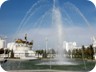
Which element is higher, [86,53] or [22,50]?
[22,50]

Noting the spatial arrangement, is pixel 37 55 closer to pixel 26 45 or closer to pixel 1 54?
pixel 26 45

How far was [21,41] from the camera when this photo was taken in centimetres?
3494

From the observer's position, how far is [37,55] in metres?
38.5

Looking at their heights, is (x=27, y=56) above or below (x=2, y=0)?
below

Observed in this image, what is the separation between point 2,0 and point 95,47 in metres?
22.8

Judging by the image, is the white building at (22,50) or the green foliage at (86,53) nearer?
the green foliage at (86,53)

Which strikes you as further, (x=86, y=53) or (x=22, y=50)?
(x=22, y=50)

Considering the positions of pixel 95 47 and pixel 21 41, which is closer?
pixel 95 47

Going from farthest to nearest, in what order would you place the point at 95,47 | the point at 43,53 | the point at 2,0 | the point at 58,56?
1. the point at 43,53
2. the point at 95,47
3. the point at 58,56
4. the point at 2,0

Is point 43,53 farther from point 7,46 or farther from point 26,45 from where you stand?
point 7,46

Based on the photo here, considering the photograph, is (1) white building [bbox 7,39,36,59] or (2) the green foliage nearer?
(2) the green foliage

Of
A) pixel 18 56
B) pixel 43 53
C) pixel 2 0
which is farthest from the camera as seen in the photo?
pixel 43 53

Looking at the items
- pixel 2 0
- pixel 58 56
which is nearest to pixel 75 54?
pixel 58 56

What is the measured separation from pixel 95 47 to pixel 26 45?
36.4 feet
